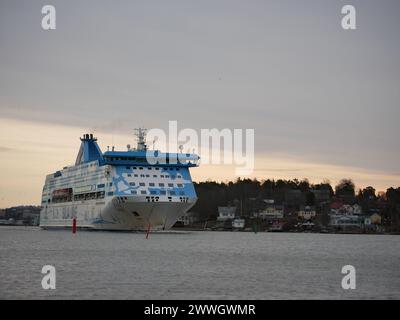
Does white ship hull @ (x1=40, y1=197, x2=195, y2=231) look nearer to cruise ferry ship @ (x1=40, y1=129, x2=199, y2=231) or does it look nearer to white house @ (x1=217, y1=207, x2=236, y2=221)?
cruise ferry ship @ (x1=40, y1=129, x2=199, y2=231)

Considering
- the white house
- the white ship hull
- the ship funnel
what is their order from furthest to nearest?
the white house < the ship funnel < the white ship hull

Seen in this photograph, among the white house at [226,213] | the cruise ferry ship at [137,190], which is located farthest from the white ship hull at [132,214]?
the white house at [226,213]

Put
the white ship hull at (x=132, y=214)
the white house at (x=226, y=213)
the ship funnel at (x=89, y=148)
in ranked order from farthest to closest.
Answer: the white house at (x=226, y=213), the ship funnel at (x=89, y=148), the white ship hull at (x=132, y=214)

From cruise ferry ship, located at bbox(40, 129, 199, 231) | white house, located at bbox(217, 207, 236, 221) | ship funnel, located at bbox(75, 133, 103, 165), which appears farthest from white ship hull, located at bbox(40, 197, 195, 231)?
white house, located at bbox(217, 207, 236, 221)

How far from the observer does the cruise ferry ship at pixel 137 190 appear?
248 ft

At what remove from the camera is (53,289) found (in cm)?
3042

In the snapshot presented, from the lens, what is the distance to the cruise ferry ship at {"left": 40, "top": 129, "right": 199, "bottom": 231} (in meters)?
75.6

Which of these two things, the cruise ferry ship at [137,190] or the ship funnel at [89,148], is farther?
the ship funnel at [89,148]

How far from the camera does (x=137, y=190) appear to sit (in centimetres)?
7569

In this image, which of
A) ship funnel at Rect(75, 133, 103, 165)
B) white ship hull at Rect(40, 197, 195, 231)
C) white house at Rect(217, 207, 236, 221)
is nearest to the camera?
white ship hull at Rect(40, 197, 195, 231)

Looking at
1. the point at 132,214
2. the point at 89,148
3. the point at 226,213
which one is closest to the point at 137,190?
the point at 132,214

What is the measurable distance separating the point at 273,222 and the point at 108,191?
8679 centimetres

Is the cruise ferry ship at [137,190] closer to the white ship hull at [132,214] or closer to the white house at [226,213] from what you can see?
the white ship hull at [132,214]
